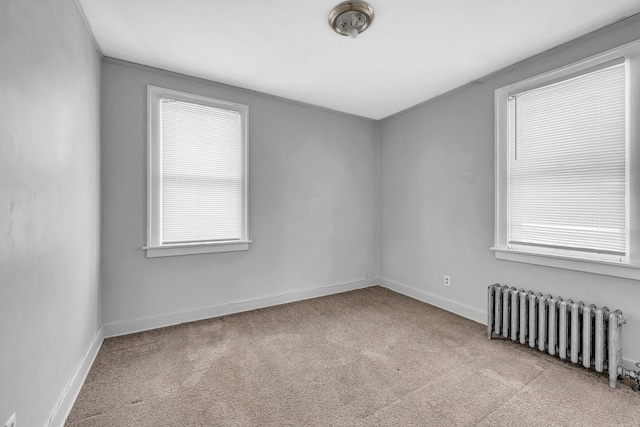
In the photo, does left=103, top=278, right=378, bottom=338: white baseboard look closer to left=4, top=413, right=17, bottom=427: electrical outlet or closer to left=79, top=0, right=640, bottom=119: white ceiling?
left=4, top=413, right=17, bottom=427: electrical outlet

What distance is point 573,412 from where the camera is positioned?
1.67 m

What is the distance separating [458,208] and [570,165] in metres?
1.08

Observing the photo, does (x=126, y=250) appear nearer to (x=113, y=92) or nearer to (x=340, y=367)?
(x=113, y=92)

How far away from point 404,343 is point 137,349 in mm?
2329

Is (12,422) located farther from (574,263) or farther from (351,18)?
(574,263)

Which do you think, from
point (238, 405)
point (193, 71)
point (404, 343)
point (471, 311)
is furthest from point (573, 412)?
point (193, 71)

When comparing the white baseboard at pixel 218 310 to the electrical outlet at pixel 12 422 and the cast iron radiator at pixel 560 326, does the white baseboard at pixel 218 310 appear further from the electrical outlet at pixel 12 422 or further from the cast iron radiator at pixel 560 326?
the cast iron radiator at pixel 560 326

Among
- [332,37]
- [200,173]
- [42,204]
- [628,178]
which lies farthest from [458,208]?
[42,204]

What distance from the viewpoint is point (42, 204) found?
1.39 meters

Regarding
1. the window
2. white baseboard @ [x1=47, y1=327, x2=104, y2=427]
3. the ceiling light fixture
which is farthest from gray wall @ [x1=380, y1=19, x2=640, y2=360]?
white baseboard @ [x1=47, y1=327, x2=104, y2=427]

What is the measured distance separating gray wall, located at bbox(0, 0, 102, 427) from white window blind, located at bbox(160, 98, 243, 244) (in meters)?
0.78

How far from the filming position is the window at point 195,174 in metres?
2.79

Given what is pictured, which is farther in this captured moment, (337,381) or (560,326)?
(560,326)

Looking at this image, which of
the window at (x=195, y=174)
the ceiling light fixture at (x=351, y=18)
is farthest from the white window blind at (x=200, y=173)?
the ceiling light fixture at (x=351, y=18)
